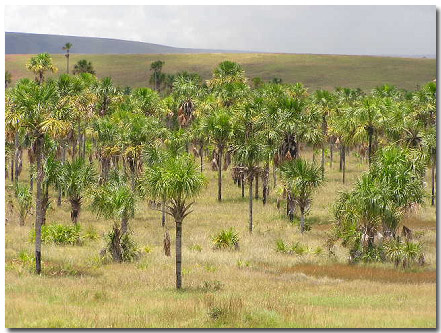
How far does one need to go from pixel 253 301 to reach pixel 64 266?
12.1 meters

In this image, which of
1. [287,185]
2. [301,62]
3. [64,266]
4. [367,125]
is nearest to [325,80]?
[301,62]

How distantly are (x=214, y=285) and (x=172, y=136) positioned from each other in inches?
1464

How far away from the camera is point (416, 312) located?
19.3 metres

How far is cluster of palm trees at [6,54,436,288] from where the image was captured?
2536cm

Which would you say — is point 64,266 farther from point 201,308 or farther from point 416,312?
point 416,312

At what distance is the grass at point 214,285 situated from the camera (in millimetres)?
17766

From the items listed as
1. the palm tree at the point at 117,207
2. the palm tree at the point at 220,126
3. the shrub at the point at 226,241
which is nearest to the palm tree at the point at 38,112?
the palm tree at the point at 117,207

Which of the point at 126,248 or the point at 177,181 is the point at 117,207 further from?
the point at 177,181

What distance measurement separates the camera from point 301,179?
43.4 meters

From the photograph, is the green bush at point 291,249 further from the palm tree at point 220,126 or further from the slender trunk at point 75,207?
the palm tree at point 220,126

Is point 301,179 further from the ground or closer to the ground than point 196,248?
further from the ground

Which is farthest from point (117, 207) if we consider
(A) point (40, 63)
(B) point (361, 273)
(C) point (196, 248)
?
(A) point (40, 63)

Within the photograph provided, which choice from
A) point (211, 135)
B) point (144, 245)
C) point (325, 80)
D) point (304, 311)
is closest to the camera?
point (304, 311)

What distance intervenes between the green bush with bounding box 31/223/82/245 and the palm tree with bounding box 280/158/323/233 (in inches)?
645
